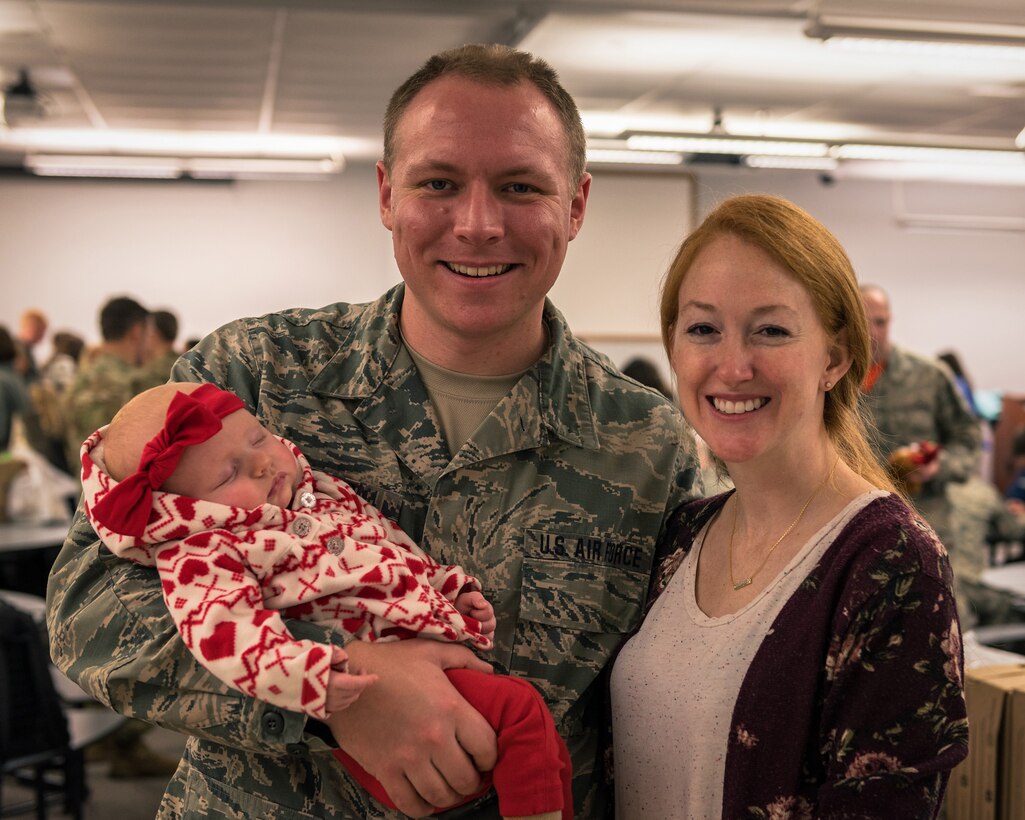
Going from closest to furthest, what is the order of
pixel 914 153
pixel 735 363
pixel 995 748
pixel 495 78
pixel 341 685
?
pixel 341 685, pixel 735 363, pixel 495 78, pixel 995 748, pixel 914 153

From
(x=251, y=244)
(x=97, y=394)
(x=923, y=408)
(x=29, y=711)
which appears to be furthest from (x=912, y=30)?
(x=251, y=244)

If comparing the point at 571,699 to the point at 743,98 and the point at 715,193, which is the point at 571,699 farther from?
the point at 743,98

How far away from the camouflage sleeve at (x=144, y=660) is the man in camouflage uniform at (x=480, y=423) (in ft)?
0.03

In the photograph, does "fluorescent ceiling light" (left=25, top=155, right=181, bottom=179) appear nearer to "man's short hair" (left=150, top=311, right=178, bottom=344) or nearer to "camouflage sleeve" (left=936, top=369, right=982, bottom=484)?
"man's short hair" (left=150, top=311, right=178, bottom=344)

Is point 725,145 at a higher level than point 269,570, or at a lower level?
higher

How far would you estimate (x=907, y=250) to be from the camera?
1433 centimetres

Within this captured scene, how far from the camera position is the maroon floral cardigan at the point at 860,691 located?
4.74 feet

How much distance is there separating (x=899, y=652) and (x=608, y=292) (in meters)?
6.60

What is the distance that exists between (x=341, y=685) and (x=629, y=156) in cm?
881

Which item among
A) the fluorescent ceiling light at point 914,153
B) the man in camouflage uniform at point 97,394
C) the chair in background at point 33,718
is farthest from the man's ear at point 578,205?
the fluorescent ceiling light at point 914,153

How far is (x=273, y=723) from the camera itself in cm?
157

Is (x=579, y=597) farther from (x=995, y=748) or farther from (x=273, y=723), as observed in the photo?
(x=995, y=748)

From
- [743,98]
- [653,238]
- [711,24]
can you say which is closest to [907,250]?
[743,98]

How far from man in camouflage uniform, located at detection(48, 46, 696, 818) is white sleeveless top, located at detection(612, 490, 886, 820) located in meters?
0.10
